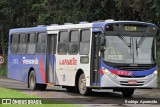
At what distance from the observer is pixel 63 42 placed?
76.5ft

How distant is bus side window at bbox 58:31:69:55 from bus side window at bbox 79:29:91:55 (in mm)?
1445

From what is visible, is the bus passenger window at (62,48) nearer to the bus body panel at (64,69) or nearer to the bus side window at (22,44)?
the bus body panel at (64,69)

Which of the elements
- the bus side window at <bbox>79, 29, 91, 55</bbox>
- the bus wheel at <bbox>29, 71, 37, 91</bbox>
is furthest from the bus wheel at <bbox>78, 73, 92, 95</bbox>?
the bus wheel at <bbox>29, 71, 37, 91</bbox>

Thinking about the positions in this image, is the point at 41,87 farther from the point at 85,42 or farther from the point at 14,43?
the point at 85,42

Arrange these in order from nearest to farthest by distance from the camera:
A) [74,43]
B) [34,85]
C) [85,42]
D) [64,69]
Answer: [85,42] → [74,43] → [64,69] → [34,85]

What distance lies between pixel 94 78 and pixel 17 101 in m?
5.48

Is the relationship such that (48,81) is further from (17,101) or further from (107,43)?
(17,101)

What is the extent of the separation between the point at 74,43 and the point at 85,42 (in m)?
1.12

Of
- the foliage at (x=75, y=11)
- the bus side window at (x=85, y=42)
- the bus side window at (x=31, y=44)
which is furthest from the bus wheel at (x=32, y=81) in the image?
the foliage at (x=75, y=11)

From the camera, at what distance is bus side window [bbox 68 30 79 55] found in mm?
22172

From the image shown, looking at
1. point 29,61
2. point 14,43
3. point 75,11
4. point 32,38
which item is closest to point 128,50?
point 32,38

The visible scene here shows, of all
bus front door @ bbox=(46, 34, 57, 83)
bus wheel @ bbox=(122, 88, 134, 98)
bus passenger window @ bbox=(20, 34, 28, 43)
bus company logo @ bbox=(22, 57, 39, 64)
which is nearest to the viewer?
bus wheel @ bbox=(122, 88, 134, 98)

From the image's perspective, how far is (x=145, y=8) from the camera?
31.7 meters

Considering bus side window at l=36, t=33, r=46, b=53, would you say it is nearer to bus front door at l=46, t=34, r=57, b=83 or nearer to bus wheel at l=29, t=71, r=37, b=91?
bus front door at l=46, t=34, r=57, b=83
